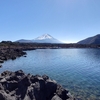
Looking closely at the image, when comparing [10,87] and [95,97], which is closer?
[10,87]

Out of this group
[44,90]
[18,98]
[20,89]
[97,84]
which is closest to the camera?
[18,98]

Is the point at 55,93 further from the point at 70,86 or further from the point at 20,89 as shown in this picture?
the point at 70,86

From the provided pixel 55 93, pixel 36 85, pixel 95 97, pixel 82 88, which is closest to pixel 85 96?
pixel 95 97

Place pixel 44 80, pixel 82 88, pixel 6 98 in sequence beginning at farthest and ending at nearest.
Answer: pixel 82 88 → pixel 44 80 → pixel 6 98

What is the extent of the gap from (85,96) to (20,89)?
12423 millimetres

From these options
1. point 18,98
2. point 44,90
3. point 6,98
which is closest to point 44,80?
point 44,90

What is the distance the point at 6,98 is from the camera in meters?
18.4

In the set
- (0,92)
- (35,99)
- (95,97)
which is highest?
(0,92)

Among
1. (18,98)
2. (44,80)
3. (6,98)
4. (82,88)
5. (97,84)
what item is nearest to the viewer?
(6,98)

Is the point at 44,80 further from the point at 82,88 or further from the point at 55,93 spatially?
the point at 82,88

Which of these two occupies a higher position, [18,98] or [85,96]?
[18,98]

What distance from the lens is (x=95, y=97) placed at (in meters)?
28.2

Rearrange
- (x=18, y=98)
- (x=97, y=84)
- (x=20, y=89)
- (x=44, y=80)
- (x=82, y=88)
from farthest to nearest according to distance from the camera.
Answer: (x=97, y=84)
(x=82, y=88)
(x=44, y=80)
(x=20, y=89)
(x=18, y=98)

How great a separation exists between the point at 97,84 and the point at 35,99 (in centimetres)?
1990
